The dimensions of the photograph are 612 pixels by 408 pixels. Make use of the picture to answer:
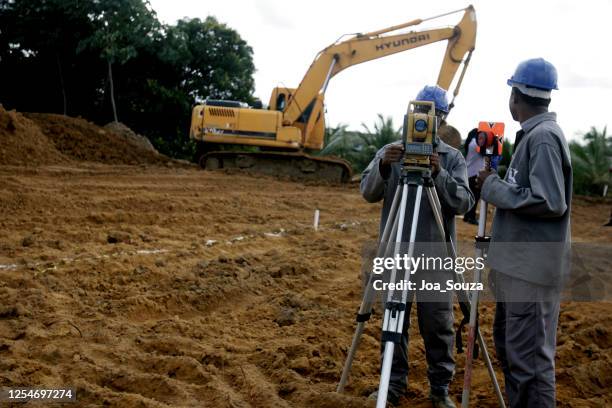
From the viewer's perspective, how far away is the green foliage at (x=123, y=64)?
63.1 ft

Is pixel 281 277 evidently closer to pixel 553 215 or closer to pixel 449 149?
pixel 449 149

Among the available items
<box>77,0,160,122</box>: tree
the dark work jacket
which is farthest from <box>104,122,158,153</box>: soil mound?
the dark work jacket

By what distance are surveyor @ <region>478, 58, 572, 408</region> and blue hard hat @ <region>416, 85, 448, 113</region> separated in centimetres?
60

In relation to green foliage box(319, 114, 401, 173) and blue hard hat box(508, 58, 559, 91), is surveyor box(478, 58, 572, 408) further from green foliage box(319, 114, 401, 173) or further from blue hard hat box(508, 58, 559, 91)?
green foliage box(319, 114, 401, 173)

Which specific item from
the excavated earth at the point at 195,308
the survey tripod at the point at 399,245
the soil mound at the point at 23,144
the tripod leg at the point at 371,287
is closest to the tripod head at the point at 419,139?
the survey tripod at the point at 399,245

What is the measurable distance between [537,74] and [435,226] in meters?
1.00

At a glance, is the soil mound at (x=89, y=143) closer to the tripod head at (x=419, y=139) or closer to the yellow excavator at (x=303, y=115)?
the yellow excavator at (x=303, y=115)

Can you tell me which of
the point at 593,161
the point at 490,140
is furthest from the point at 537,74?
the point at 593,161

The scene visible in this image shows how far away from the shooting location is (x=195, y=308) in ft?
19.0

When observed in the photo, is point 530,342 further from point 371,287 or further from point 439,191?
point 439,191

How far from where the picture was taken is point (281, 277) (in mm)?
6906

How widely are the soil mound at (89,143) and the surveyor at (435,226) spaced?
13.4 metres

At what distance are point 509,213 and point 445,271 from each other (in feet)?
2.06

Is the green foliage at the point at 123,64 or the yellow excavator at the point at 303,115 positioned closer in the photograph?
the yellow excavator at the point at 303,115
